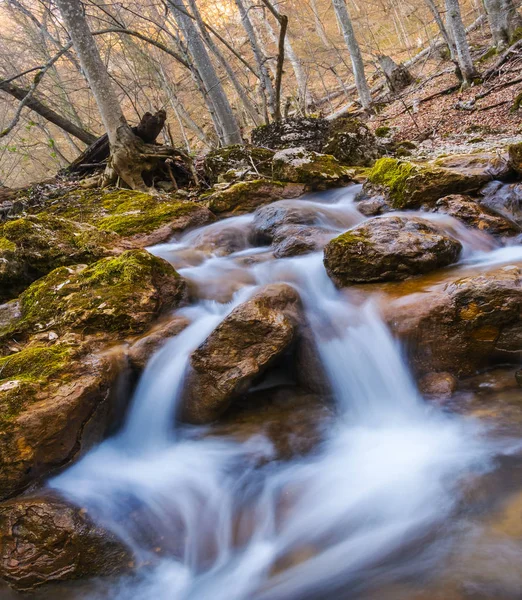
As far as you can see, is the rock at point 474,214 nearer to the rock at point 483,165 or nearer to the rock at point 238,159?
the rock at point 483,165

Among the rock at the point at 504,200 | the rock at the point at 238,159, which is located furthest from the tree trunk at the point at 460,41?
the rock at the point at 504,200

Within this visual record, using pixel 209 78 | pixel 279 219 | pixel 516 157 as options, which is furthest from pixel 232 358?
pixel 209 78

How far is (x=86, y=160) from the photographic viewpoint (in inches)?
392

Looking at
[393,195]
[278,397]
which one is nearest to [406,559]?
[278,397]

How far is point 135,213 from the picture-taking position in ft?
21.5

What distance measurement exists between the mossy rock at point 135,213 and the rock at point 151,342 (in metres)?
2.75

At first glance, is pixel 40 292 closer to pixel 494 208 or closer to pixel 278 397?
pixel 278 397

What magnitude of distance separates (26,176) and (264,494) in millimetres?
33365

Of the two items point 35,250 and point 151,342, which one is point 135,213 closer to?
point 35,250

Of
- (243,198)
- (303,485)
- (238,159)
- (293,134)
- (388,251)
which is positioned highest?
(293,134)

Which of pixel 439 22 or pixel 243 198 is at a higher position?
pixel 439 22

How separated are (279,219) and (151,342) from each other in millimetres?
3108

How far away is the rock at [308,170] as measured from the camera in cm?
720

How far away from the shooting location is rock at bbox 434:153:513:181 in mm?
5008
